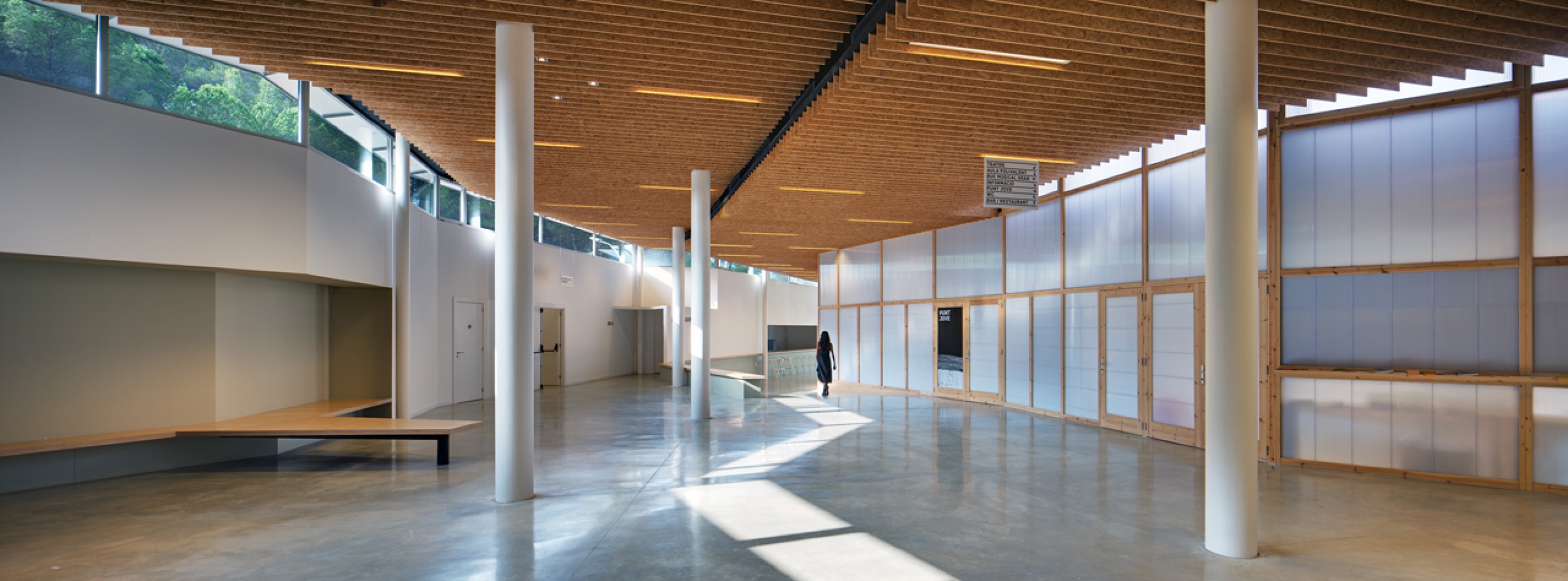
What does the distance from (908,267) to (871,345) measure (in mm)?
2352

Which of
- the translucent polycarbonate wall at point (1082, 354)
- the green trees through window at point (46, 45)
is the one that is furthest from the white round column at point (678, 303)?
the green trees through window at point (46, 45)

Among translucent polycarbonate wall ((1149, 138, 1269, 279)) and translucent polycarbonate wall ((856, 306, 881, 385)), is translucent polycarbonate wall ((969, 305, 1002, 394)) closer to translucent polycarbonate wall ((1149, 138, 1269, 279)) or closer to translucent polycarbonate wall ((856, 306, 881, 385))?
translucent polycarbonate wall ((856, 306, 881, 385))

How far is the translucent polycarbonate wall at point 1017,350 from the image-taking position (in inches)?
512

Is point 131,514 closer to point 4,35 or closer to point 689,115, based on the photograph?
point 4,35

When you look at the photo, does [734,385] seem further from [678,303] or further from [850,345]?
[850,345]

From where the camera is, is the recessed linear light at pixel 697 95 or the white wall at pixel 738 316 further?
the white wall at pixel 738 316

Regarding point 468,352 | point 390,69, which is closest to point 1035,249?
point 390,69

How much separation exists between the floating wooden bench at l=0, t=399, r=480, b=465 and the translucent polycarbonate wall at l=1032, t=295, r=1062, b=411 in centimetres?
860

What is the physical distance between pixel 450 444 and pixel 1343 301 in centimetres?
1004

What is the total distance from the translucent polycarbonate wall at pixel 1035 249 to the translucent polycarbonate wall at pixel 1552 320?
18.7 ft

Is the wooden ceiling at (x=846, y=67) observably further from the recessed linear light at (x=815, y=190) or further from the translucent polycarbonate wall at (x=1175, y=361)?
the translucent polycarbonate wall at (x=1175, y=361)

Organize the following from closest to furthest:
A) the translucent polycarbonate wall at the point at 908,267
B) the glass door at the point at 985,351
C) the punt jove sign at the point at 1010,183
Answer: the punt jove sign at the point at 1010,183, the glass door at the point at 985,351, the translucent polycarbonate wall at the point at 908,267

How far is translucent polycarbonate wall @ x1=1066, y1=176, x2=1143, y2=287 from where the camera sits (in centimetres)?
1028

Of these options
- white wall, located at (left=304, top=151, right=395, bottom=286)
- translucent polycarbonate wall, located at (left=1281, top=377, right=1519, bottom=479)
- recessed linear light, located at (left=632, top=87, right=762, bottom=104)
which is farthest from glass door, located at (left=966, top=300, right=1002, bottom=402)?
white wall, located at (left=304, top=151, right=395, bottom=286)
